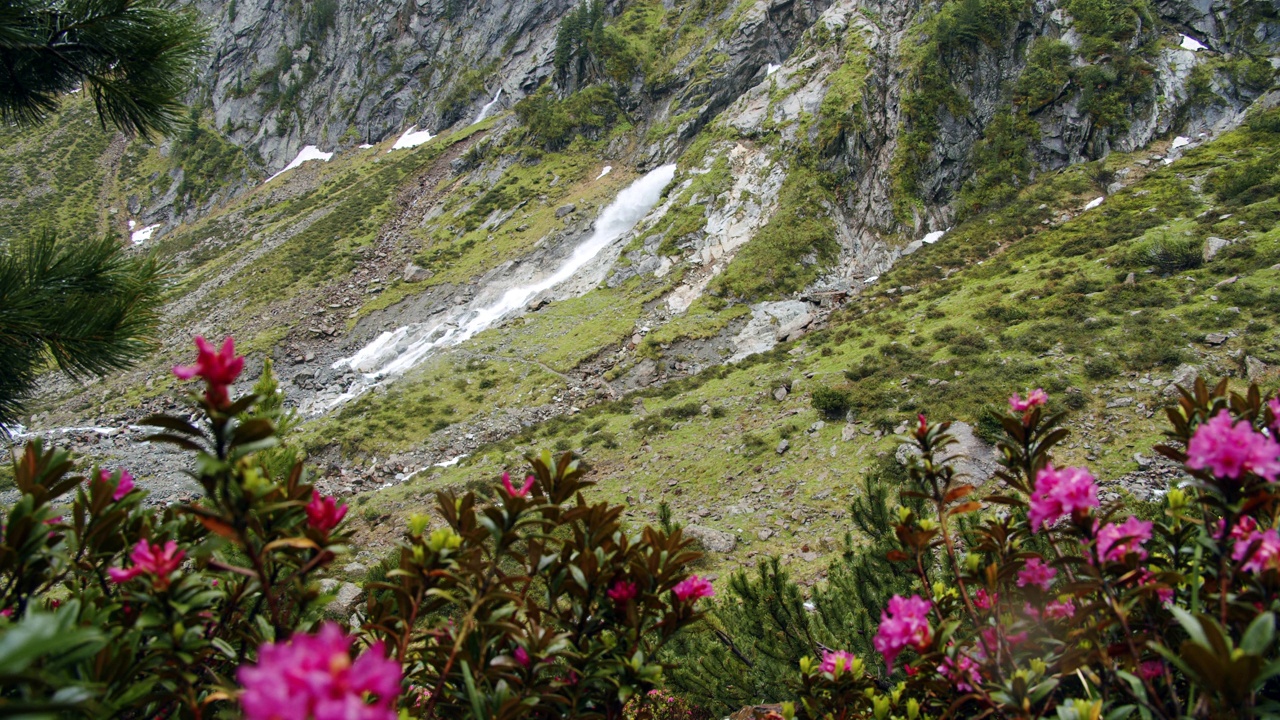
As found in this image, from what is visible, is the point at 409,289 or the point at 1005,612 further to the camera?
the point at 409,289

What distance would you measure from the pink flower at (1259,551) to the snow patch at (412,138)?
71.6 metres

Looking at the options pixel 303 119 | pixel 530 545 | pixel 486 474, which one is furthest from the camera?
pixel 303 119

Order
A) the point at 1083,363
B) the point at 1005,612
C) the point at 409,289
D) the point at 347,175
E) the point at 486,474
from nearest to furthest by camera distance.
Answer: the point at 1005,612 < the point at 1083,363 < the point at 486,474 < the point at 409,289 < the point at 347,175

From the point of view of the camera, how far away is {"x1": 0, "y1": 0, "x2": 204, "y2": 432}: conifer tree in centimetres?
298

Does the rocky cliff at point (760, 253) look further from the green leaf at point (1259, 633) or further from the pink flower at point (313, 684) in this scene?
the green leaf at point (1259, 633)

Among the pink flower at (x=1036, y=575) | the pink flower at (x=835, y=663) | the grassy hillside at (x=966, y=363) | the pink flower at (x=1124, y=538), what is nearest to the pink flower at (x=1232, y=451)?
the pink flower at (x=1124, y=538)

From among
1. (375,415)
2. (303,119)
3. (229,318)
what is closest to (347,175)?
(303,119)

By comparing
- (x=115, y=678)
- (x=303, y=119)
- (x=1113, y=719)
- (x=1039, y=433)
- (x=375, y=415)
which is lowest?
(x=375, y=415)

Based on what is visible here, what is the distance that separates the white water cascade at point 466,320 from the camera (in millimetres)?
29734

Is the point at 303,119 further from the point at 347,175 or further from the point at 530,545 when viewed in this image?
the point at 530,545

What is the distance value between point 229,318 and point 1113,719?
47103mm

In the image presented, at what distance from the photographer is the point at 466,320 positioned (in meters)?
32.6

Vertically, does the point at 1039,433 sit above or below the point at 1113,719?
above

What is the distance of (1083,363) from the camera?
1259 cm
